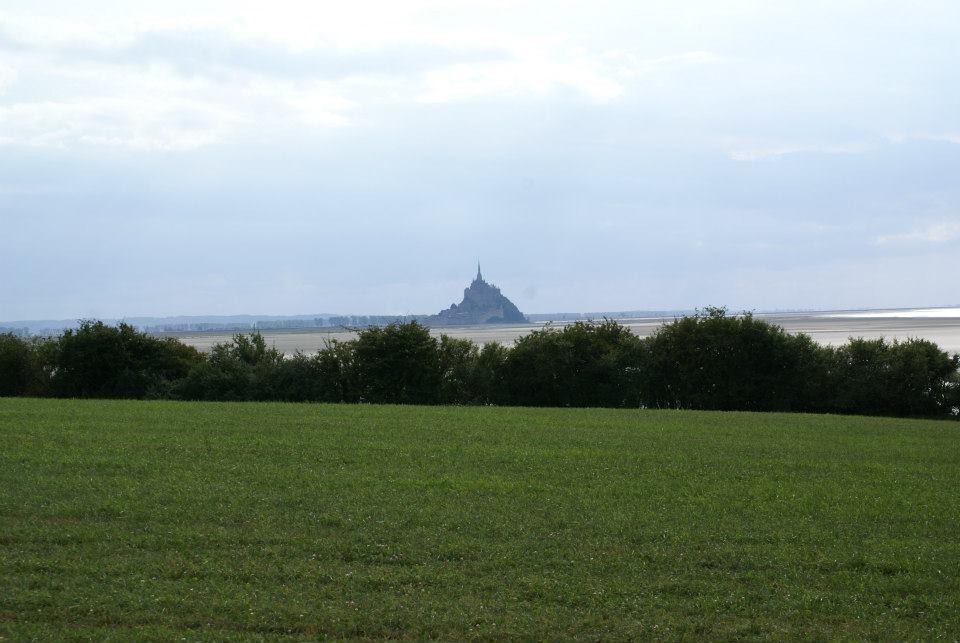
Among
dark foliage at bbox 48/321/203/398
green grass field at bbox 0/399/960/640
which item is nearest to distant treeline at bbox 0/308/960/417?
dark foliage at bbox 48/321/203/398

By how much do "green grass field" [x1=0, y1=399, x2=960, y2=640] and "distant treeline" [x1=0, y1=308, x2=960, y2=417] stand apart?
1281 inches

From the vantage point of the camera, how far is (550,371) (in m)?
55.4

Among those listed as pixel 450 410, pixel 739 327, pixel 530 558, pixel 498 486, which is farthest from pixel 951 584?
pixel 739 327

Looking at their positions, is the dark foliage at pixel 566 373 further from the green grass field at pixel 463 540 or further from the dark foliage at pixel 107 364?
the green grass field at pixel 463 540

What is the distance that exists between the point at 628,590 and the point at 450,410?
24804 mm

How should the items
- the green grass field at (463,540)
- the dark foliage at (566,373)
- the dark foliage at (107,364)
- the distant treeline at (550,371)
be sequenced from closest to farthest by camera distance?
the green grass field at (463,540) < the distant treeline at (550,371) < the dark foliage at (107,364) < the dark foliage at (566,373)

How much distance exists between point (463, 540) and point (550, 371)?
43950 millimetres

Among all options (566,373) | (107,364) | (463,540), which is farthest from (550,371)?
(463,540)

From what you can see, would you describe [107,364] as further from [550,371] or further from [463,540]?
[463,540]

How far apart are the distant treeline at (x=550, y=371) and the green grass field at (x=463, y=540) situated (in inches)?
1281

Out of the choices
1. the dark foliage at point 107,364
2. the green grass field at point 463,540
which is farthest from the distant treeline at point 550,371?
the green grass field at point 463,540

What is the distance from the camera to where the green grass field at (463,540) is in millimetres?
8828

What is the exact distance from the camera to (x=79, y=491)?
14391 mm

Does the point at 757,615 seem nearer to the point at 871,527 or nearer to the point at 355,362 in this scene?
the point at 871,527
